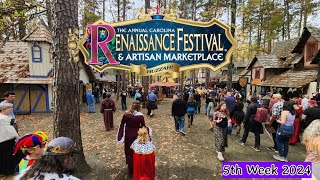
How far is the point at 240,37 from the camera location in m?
3.02

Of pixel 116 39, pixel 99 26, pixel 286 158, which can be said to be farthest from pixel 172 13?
pixel 286 158

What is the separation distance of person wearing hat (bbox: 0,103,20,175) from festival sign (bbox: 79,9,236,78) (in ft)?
9.66

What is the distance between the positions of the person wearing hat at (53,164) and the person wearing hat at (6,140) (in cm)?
318

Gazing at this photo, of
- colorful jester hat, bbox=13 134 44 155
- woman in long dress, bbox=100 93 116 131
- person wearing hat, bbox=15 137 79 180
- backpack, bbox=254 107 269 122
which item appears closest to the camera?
person wearing hat, bbox=15 137 79 180

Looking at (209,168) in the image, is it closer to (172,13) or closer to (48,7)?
(172,13)

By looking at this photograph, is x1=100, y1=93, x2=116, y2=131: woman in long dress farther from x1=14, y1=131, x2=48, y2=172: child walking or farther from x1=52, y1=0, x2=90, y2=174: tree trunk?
x1=14, y1=131, x2=48, y2=172: child walking

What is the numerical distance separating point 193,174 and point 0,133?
474 centimetres

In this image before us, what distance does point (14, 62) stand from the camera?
15.2 metres

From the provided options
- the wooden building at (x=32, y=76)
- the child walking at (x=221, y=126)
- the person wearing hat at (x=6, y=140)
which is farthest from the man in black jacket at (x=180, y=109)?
the wooden building at (x=32, y=76)

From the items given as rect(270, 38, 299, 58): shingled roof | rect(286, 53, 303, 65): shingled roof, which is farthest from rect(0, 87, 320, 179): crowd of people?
rect(270, 38, 299, 58): shingled roof

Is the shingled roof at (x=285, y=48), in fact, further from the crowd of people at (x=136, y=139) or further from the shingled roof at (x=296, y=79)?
the crowd of people at (x=136, y=139)

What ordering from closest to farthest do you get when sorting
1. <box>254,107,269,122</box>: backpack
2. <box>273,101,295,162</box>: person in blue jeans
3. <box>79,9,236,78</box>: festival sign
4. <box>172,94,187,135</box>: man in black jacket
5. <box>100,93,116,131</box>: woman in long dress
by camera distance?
<box>79,9,236,78</box>: festival sign < <box>273,101,295,162</box>: person in blue jeans < <box>254,107,269,122</box>: backpack < <box>172,94,187,135</box>: man in black jacket < <box>100,93,116,131</box>: woman in long dress

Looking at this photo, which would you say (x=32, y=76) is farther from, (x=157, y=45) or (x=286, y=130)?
(x=286, y=130)

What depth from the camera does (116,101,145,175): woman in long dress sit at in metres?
4.77
